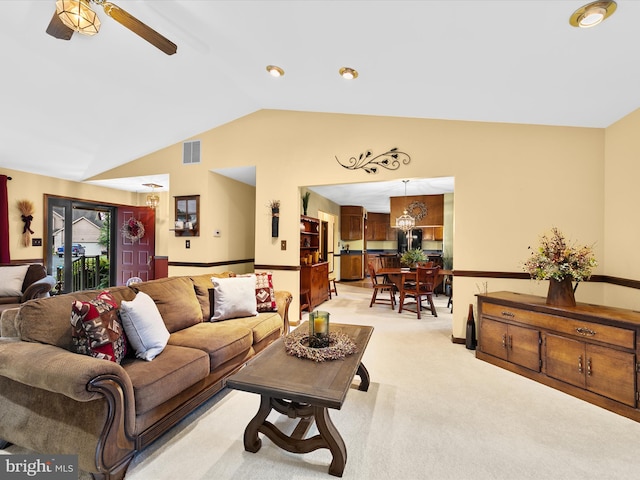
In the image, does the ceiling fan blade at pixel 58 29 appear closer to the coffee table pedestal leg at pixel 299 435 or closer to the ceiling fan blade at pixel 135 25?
the ceiling fan blade at pixel 135 25

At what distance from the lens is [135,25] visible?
6.86 ft

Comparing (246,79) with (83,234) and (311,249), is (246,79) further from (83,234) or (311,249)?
(83,234)

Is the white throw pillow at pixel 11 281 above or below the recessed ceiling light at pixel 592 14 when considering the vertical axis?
below

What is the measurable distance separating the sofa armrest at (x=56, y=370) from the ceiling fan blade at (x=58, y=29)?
208cm

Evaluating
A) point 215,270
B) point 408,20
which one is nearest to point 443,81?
point 408,20

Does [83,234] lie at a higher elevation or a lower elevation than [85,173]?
lower

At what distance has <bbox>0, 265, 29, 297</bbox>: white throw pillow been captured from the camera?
3732 mm

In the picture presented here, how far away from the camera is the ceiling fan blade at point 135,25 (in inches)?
77.1

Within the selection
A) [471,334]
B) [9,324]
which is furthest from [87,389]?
[471,334]

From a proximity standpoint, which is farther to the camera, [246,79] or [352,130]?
[352,130]

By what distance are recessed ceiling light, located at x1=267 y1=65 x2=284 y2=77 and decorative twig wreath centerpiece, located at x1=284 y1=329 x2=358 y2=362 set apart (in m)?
2.66

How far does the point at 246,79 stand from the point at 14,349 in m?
3.25

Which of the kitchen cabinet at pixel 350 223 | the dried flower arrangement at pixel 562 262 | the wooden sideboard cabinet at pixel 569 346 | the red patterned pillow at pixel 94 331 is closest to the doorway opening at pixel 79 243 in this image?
the red patterned pillow at pixel 94 331

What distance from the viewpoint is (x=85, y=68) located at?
10.1 feet
